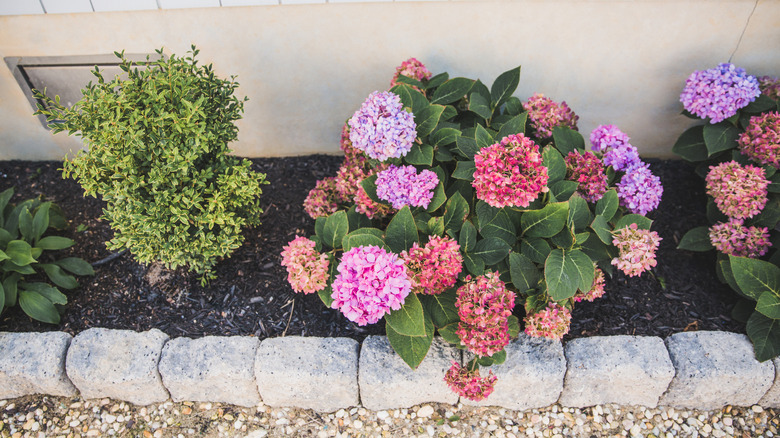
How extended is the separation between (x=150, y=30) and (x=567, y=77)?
234 centimetres

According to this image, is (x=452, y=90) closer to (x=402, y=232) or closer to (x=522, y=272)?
(x=402, y=232)

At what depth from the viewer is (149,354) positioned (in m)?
2.24

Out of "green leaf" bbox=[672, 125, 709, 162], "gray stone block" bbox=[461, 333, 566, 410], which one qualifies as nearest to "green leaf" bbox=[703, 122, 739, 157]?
"green leaf" bbox=[672, 125, 709, 162]

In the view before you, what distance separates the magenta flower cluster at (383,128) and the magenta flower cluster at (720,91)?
1.59m

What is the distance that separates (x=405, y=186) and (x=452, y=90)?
2.35ft

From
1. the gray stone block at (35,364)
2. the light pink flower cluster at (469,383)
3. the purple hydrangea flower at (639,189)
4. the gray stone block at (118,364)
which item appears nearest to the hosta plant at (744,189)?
the purple hydrangea flower at (639,189)

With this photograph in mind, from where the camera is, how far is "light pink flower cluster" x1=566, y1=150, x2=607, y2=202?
2158 millimetres

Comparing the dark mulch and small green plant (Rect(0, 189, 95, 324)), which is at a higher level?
small green plant (Rect(0, 189, 95, 324))

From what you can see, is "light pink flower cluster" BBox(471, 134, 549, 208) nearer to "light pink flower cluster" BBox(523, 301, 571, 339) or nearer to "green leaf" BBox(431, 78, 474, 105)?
"light pink flower cluster" BBox(523, 301, 571, 339)

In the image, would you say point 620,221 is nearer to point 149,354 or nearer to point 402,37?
point 402,37

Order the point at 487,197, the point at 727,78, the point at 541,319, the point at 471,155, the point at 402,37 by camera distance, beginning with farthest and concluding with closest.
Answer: the point at 402,37
the point at 727,78
the point at 471,155
the point at 541,319
the point at 487,197

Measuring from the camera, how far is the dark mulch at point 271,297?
94.0 inches

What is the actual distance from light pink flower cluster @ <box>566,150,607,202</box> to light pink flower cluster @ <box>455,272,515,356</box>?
0.66 meters

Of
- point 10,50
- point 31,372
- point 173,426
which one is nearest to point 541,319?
point 173,426
